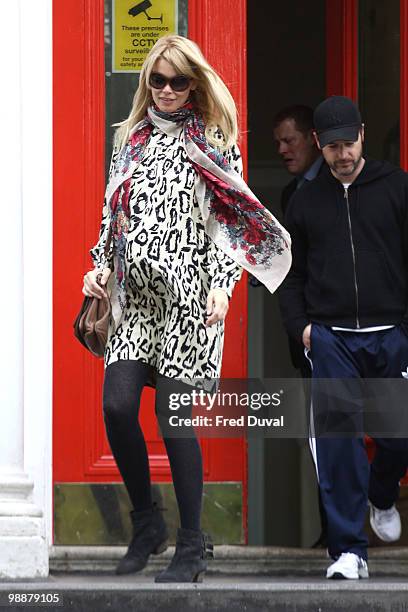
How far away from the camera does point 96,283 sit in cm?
525

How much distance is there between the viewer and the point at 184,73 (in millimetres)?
5270

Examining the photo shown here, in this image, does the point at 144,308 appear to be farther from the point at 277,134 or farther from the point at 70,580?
the point at 277,134

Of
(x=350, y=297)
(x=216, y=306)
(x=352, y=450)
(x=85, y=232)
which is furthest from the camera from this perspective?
(x=85, y=232)

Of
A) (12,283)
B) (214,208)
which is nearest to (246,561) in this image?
(12,283)

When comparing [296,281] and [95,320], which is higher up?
[296,281]

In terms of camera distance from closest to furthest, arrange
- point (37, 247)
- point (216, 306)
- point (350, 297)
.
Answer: point (216, 306)
point (350, 297)
point (37, 247)

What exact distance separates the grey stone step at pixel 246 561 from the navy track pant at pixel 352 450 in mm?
235

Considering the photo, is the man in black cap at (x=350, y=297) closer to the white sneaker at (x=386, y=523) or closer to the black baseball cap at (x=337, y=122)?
the black baseball cap at (x=337, y=122)

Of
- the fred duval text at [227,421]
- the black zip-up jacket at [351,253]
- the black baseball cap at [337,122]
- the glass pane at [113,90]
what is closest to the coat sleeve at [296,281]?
the black zip-up jacket at [351,253]

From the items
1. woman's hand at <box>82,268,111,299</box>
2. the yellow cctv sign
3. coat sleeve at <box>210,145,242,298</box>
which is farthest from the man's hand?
the yellow cctv sign

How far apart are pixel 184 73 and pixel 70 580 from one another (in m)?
1.83

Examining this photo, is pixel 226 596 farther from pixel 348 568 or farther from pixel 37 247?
pixel 37 247

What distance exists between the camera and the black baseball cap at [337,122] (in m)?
5.82

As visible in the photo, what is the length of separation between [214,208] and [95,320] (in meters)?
0.56
